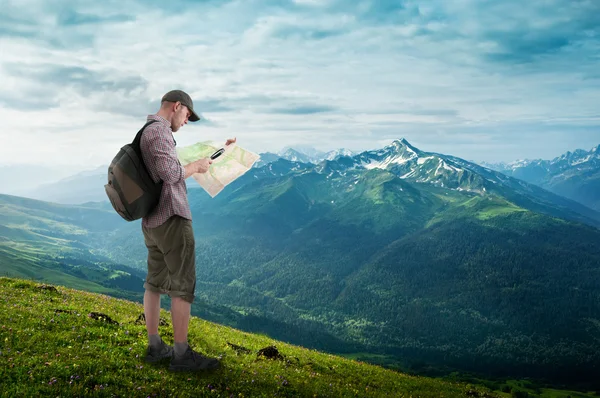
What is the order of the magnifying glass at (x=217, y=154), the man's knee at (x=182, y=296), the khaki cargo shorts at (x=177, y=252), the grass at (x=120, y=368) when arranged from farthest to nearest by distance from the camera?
the magnifying glass at (x=217, y=154), the man's knee at (x=182, y=296), the khaki cargo shorts at (x=177, y=252), the grass at (x=120, y=368)

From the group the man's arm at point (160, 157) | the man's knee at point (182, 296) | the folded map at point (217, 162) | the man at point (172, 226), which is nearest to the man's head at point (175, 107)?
the man at point (172, 226)

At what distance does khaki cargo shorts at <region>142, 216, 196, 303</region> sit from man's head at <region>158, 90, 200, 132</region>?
7.57ft

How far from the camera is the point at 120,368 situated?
909cm

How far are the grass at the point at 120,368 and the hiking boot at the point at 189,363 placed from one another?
0.66 feet

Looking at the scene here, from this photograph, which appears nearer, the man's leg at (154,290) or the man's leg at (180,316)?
the man's leg at (180,316)

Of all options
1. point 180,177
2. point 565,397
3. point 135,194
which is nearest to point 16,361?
point 135,194

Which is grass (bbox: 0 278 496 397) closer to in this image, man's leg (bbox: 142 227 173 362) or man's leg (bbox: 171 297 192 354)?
man's leg (bbox: 142 227 173 362)

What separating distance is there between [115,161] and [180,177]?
4.47ft

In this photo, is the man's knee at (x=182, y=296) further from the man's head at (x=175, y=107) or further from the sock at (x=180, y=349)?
the man's head at (x=175, y=107)

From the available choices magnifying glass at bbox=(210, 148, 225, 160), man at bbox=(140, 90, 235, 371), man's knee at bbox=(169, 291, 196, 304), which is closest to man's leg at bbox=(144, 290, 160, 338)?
man at bbox=(140, 90, 235, 371)

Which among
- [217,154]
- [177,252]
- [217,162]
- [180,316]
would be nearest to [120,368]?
[180,316]

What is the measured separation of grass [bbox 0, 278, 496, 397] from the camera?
8.02 m

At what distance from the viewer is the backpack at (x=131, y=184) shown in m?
8.08

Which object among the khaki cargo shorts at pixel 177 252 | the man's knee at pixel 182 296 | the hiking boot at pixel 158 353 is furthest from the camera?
the hiking boot at pixel 158 353
